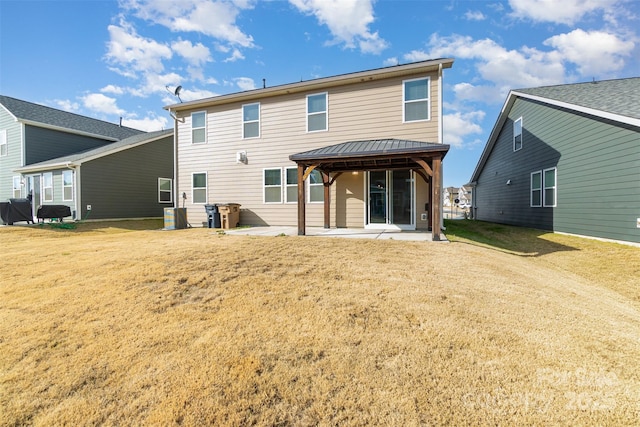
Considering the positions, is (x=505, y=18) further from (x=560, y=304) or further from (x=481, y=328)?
(x=481, y=328)

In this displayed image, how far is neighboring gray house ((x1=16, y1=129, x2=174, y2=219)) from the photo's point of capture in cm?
1379

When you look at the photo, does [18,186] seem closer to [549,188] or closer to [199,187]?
[199,187]

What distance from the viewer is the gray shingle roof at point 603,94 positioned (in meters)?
7.66

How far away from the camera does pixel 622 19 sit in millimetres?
9602

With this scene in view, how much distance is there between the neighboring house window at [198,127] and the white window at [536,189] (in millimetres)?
14450

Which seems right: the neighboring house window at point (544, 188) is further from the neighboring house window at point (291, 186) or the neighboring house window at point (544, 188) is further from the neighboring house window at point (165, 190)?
the neighboring house window at point (165, 190)

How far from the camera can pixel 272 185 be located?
35.8 ft

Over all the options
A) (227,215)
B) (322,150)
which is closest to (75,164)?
(227,215)

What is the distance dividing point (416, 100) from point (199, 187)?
9471 mm

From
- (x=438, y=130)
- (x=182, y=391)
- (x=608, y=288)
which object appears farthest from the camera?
(x=438, y=130)

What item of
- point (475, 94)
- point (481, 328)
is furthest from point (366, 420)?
point (475, 94)

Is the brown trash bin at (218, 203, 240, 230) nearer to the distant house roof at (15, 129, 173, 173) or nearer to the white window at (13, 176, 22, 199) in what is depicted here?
the distant house roof at (15, 129, 173, 173)

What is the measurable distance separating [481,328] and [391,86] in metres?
8.55

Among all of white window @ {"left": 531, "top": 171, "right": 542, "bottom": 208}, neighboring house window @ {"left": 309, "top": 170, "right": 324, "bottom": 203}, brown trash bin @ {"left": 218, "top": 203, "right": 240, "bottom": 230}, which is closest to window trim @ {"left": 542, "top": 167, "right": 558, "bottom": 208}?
white window @ {"left": 531, "top": 171, "right": 542, "bottom": 208}
